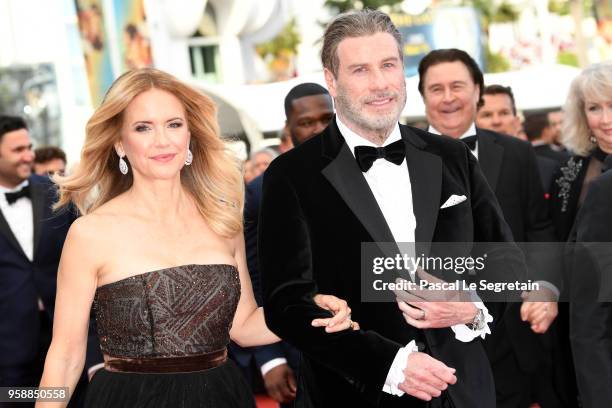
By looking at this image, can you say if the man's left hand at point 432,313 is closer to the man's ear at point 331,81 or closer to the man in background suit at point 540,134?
the man's ear at point 331,81

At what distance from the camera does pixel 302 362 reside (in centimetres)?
376

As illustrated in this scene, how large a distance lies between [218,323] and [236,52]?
46684 millimetres

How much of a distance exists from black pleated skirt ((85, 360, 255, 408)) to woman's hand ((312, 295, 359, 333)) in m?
0.73

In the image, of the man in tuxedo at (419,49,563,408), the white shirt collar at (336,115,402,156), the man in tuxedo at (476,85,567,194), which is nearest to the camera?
the white shirt collar at (336,115,402,156)

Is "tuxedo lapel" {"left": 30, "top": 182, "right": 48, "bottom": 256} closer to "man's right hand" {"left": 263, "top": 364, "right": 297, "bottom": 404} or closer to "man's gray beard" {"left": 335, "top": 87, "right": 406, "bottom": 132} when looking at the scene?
"man's right hand" {"left": 263, "top": 364, "right": 297, "bottom": 404}

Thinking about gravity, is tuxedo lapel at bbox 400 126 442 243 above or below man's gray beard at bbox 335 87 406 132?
below

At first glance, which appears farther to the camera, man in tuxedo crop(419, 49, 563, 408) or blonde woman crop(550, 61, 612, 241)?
man in tuxedo crop(419, 49, 563, 408)

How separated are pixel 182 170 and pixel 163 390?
1.05 meters

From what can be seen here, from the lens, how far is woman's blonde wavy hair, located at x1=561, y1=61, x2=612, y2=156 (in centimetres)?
540

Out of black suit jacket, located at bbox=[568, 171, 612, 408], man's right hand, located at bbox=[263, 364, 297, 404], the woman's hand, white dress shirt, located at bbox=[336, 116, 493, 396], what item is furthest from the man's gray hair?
man's right hand, located at bbox=[263, 364, 297, 404]

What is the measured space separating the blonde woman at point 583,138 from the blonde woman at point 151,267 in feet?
7.76

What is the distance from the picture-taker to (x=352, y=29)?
148 inches

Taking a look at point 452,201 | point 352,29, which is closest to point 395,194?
point 452,201

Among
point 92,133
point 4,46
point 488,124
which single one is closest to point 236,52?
point 4,46
